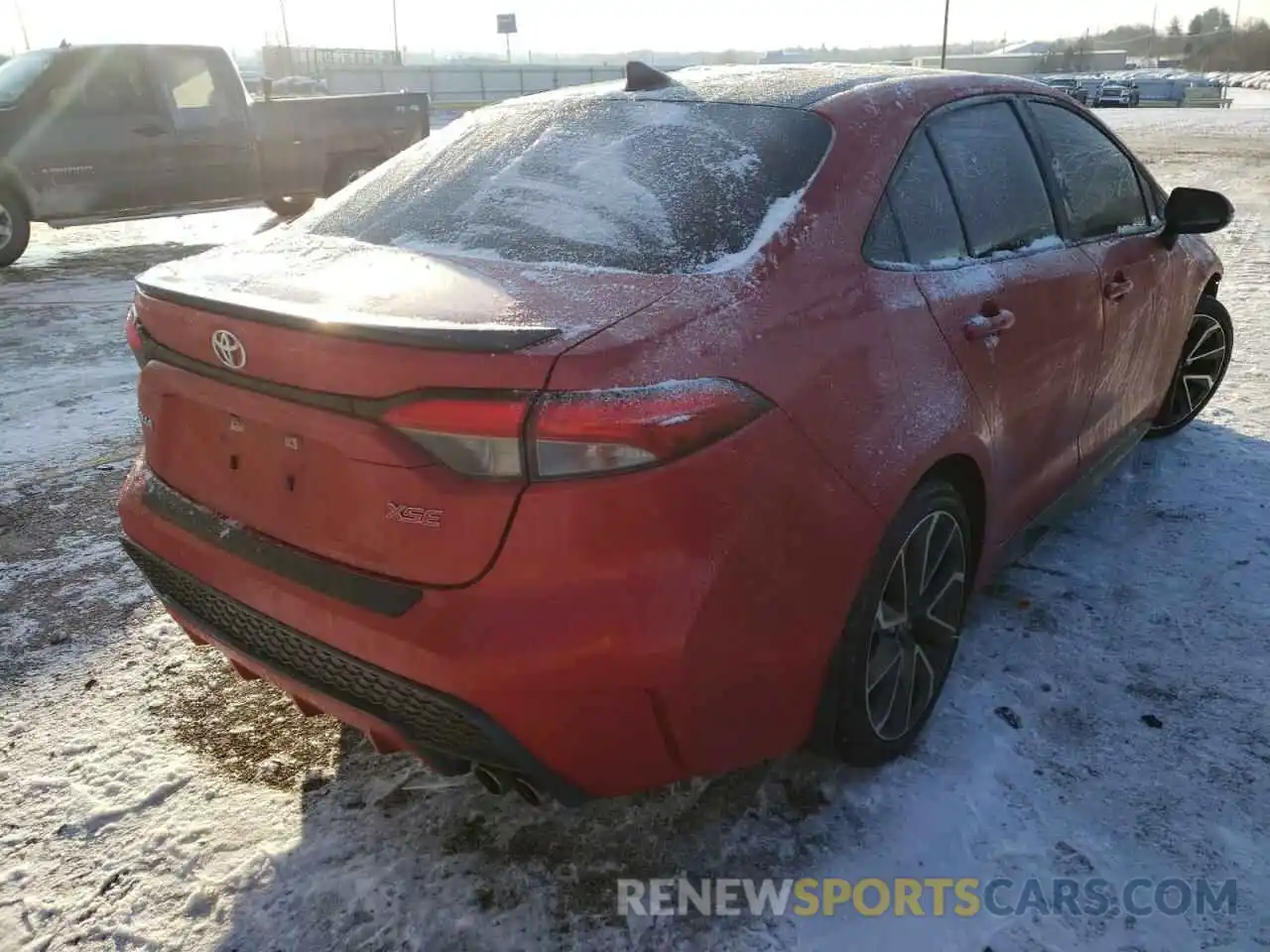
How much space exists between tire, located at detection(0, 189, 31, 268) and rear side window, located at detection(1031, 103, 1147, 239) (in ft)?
30.8

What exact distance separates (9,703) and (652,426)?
88.6 inches

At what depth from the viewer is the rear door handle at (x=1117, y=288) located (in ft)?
10.4

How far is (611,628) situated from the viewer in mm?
1720

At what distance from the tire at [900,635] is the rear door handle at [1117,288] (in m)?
1.09

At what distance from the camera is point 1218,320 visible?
4.66m

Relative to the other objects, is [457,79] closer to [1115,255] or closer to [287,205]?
[287,205]

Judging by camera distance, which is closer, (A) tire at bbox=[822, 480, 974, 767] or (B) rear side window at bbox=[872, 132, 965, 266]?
(A) tire at bbox=[822, 480, 974, 767]

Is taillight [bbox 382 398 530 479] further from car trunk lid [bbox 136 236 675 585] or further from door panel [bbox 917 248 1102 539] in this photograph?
door panel [bbox 917 248 1102 539]

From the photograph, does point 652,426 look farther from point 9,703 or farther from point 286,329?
point 9,703

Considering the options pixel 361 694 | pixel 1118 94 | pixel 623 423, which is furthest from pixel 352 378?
pixel 1118 94

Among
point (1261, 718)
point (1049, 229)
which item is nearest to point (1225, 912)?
point (1261, 718)

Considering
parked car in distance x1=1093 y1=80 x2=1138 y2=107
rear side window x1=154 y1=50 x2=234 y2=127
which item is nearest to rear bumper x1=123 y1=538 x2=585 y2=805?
rear side window x1=154 y1=50 x2=234 y2=127

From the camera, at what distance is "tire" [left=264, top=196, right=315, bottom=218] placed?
11508 mm

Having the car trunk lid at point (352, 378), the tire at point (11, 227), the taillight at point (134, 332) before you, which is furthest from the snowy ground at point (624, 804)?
the tire at point (11, 227)
